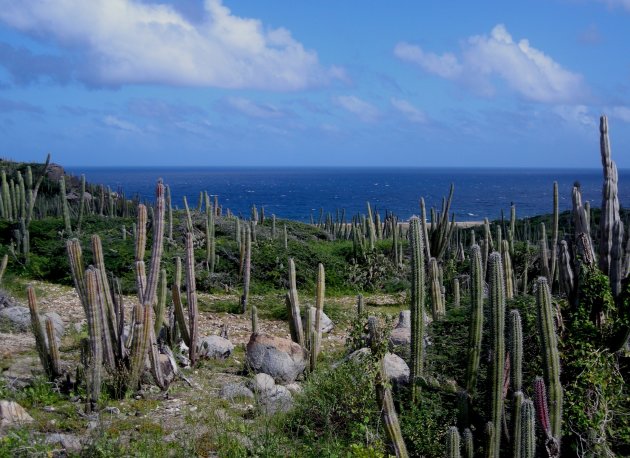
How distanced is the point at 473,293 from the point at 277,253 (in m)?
9.63

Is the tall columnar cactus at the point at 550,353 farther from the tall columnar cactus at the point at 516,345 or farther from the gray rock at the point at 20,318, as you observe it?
the gray rock at the point at 20,318

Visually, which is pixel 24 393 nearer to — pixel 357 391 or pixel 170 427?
pixel 170 427

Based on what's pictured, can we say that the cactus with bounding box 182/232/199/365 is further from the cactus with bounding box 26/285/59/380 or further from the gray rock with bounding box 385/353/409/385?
the gray rock with bounding box 385/353/409/385

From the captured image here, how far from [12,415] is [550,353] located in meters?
4.79

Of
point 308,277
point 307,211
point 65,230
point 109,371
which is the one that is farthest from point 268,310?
point 307,211

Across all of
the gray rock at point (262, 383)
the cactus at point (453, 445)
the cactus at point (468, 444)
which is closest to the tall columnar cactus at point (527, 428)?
the cactus at point (468, 444)

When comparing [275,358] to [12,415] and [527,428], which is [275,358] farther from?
[527,428]

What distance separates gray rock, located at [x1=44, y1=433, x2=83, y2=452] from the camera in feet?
18.1

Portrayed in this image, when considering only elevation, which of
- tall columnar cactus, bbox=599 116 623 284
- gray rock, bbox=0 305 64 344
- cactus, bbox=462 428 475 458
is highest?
tall columnar cactus, bbox=599 116 623 284

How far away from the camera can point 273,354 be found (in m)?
7.98

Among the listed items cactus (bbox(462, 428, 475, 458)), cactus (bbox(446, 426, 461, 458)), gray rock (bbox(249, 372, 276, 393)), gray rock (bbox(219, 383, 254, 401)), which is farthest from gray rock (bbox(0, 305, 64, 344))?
cactus (bbox(446, 426, 461, 458))

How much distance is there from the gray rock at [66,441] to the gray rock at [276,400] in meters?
1.66

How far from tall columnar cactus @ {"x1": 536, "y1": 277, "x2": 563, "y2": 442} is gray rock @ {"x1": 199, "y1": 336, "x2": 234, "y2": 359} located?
4453 mm

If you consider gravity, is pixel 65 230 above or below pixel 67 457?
above
